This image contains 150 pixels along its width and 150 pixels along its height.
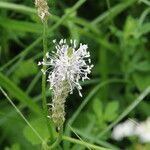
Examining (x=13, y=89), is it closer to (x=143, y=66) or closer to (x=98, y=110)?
(x=98, y=110)

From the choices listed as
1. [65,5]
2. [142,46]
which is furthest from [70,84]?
[65,5]

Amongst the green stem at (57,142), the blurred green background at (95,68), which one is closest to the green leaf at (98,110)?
the blurred green background at (95,68)

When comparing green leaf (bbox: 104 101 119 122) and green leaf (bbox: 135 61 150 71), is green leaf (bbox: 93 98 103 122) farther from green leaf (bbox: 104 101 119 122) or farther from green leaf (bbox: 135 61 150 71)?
green leaf (bbox: 135 61 150 71)

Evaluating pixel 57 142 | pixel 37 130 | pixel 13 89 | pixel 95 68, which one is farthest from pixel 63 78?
pixel 95 68

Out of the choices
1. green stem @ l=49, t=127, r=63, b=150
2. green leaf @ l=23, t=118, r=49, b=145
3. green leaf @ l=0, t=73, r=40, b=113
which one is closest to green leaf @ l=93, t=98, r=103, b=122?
green leaf @ l=23, t=118, r=49, b=145

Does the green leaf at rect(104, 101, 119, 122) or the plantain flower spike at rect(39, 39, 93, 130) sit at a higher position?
the green leaf at rect(104, 101, 119, 122)

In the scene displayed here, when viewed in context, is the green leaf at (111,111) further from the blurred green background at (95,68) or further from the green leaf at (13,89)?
the green leaf at (13,89)
